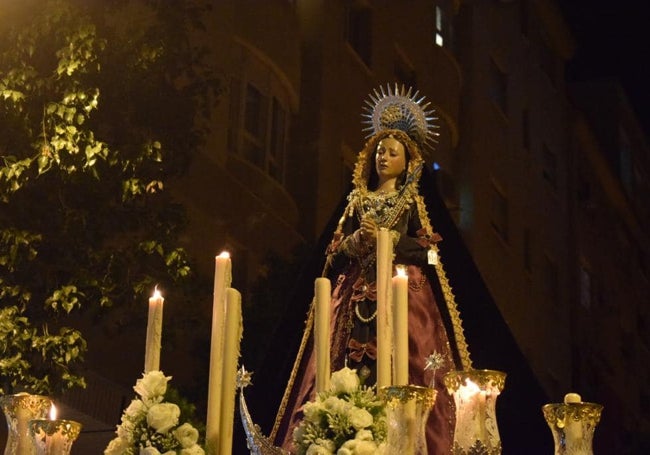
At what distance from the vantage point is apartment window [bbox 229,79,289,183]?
13.7m

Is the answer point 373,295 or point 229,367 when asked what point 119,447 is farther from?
point 373,295

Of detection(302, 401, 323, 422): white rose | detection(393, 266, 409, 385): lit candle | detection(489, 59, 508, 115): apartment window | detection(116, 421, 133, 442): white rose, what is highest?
detection(489, 59, 508, 115): apartment window

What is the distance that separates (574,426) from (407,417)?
47 centimetres

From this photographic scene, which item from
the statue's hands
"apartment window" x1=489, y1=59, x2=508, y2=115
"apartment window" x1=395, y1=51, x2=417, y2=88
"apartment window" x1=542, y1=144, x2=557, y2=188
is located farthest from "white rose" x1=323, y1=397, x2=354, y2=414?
"apartment window" x1=542, y1=144, x2=557, y2=188

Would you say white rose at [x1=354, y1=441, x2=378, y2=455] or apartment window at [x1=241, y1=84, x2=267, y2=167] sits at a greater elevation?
apartment window at [x1=241, y1=84, x2=267, y2=167]

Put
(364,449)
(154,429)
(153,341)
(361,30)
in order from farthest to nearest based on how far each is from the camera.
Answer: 1. (361,30)
2. (153,341)
3. (154,429)
4. (364,449)

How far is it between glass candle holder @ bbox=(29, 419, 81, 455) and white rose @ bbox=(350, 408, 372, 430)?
823 mm

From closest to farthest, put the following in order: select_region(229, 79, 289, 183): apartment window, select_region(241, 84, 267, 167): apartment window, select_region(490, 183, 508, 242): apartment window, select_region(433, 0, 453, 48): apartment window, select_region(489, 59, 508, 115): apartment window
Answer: select_region(229, 79, 289, 183): apartment window, select_region(241, 84, 267, 167): apartment window, select_region(433, 0, 453, 48): apartment window, select_region(490, 183, 508, 242): apartment window, select_region(489, 59, 508, 115): apartment window

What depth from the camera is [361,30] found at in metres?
17.1

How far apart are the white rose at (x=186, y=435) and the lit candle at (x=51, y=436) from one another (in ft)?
1.06

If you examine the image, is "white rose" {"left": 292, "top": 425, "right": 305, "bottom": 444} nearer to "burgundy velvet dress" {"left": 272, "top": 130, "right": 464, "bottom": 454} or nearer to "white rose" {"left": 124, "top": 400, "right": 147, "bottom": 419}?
"white rose" {"left": 124, "top": 400, "right": 147, "bottom": 419}

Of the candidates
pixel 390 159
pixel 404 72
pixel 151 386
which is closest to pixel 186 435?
pixel 151 386

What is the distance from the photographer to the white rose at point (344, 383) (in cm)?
396

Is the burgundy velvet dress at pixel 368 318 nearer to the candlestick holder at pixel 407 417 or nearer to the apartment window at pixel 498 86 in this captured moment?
the candlestick holder at pixel 407 417
